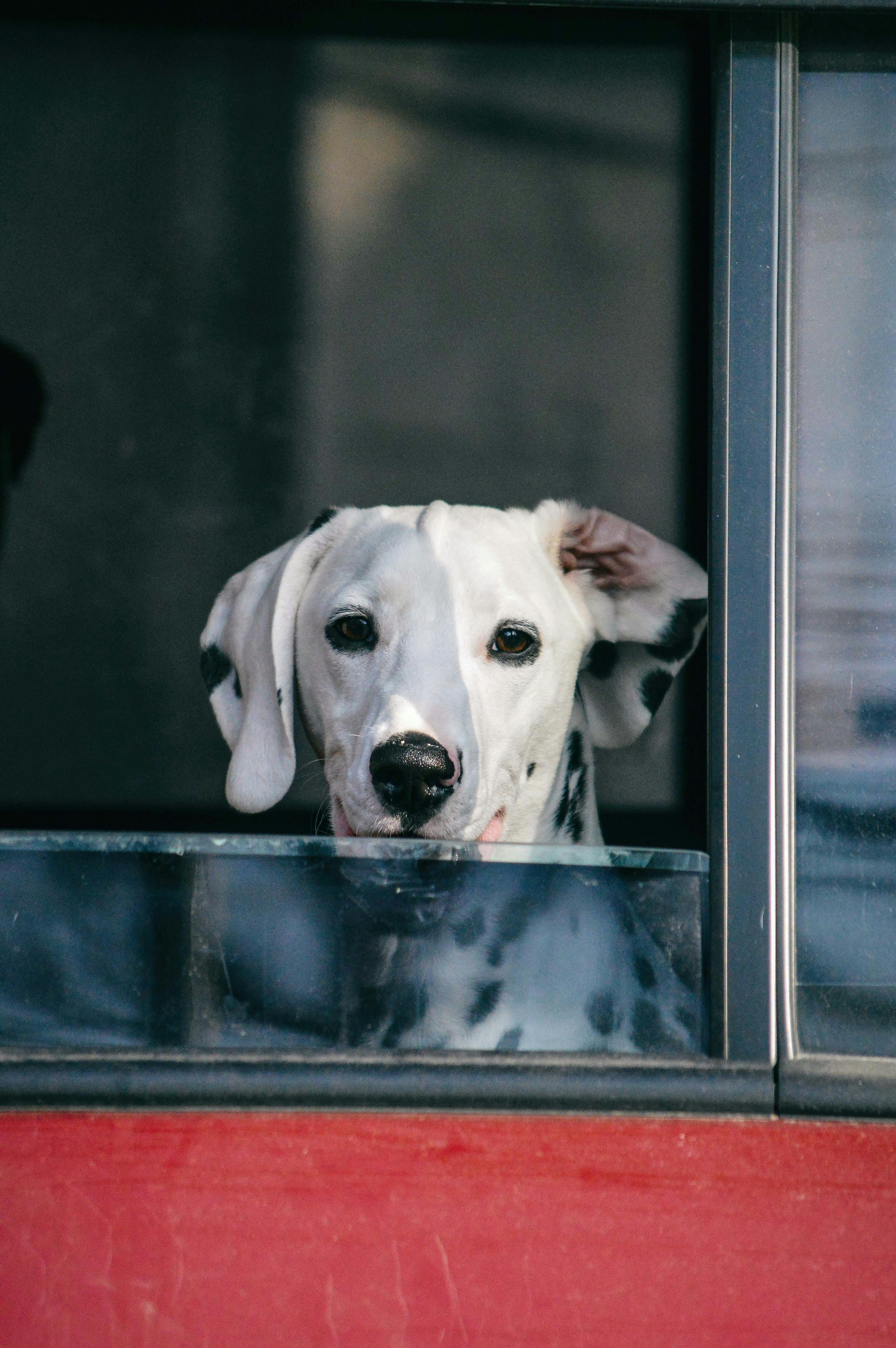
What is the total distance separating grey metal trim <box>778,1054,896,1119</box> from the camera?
1.09m

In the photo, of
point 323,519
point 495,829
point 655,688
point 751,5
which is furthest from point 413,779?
point 751,5

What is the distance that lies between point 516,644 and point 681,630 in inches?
11.2

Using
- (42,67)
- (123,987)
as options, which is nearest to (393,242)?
(42,67)

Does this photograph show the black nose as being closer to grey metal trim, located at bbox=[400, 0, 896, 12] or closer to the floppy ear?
the floppy ear

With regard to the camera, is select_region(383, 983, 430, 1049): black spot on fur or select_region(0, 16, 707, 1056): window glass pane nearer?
select_region(383, 983, 430, 1049): black spot on fur

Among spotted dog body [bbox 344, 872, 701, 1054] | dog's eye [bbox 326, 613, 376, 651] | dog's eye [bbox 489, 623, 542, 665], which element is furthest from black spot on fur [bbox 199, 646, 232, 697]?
spotted dog body [bbox 344, 872, 701, 1054]

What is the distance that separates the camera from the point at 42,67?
2084 mm

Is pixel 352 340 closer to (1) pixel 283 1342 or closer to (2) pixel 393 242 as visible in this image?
(2) pixel 393 242

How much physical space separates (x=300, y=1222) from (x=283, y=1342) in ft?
0.37

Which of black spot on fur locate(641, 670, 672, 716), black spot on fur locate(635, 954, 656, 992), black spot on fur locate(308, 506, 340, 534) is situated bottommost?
black spot on fur locate(635, 954, 656, 992)

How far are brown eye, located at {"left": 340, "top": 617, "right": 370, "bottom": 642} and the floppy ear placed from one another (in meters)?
0.37

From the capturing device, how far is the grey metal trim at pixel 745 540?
1123 mm

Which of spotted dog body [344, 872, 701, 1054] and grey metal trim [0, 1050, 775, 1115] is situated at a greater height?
spotted dog body [344, 872, 701, 1054]

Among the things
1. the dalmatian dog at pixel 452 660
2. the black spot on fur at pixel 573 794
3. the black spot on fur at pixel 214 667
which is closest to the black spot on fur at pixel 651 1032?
the dalmatian dog at pixel 452 660
